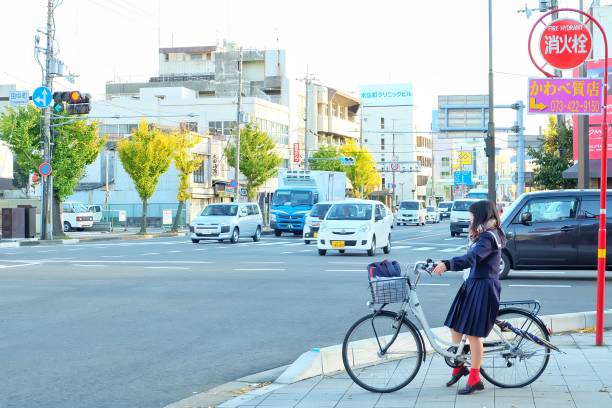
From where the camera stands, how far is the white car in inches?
1130

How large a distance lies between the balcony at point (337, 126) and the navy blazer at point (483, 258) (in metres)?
96.6

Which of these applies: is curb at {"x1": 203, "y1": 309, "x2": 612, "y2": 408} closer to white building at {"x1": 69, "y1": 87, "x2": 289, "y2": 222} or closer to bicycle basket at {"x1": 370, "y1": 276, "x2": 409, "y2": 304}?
bicycle basket at {"x1": 370, "y1": 276, "x2": 409, "y2": 304}

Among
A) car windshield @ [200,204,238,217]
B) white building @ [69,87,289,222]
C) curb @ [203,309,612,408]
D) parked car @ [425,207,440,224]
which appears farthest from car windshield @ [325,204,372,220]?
parked car @ [425,207,440,224]

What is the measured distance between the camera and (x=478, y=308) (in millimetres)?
7664

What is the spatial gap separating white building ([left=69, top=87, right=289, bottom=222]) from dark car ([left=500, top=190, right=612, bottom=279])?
1884 inches

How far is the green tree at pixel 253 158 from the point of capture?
7138cm

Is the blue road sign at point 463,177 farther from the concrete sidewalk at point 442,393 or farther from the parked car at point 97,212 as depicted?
the concrete sidewalk at point 442,393

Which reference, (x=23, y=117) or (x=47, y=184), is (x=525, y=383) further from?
(x=23, y=117)

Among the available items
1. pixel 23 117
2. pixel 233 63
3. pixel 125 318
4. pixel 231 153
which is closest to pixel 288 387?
pixel 125 318

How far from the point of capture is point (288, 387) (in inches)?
320

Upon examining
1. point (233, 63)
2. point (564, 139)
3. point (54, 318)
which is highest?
point (233, 63)

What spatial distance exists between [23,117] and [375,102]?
100916mm

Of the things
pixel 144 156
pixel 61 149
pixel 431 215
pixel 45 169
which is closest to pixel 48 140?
pixel 45 169

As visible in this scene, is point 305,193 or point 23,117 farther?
point 23,117
